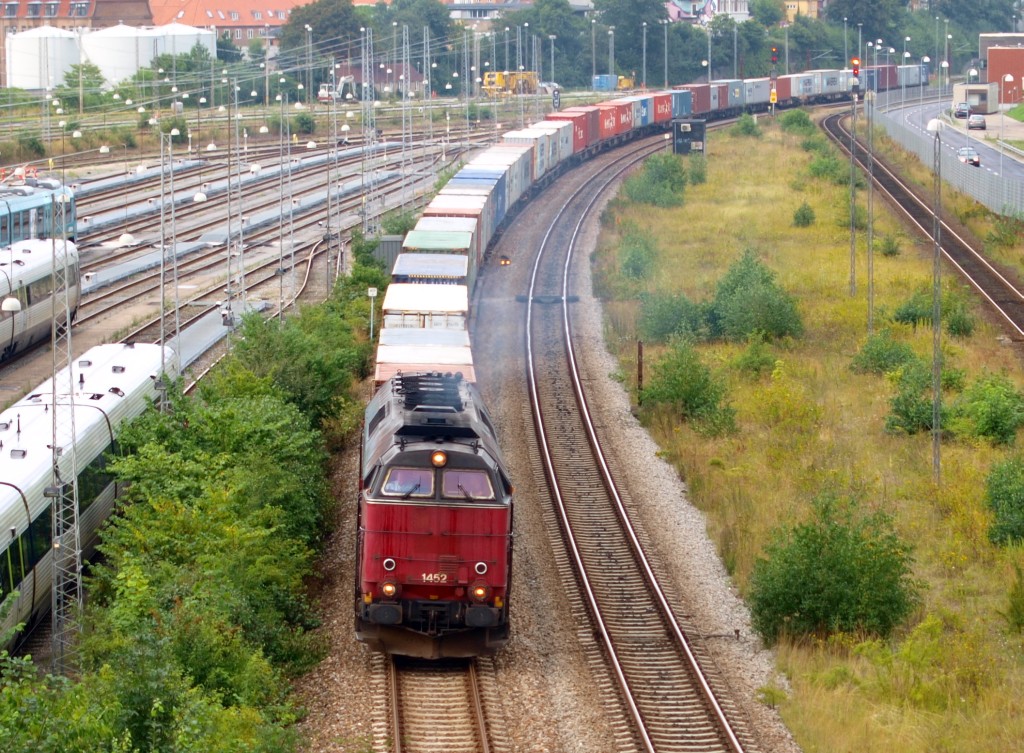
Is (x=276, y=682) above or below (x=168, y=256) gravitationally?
below

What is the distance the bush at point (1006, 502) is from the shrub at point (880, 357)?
1044 centimetres

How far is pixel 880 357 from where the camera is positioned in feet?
116

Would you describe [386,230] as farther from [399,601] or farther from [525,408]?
[399,601]

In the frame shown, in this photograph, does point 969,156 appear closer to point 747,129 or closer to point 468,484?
point 747,129

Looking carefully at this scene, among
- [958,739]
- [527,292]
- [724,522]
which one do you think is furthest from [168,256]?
[958,739]

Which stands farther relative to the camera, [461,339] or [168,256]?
[168,256]

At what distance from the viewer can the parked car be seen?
225 ft

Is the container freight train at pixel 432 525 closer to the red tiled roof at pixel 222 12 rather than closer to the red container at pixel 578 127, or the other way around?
the red container at pixel 578 127

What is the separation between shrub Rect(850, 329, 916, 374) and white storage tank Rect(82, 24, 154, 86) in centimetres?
9077

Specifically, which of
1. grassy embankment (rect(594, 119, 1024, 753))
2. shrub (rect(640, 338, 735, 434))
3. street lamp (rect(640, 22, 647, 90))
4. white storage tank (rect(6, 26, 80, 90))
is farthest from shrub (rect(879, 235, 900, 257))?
white storage tank (rect(6, 26, 80, 90))

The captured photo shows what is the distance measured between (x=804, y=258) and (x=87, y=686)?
41.6 m

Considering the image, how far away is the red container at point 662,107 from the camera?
319ft

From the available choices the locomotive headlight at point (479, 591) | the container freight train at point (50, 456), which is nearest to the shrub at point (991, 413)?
the locomotive headlight at point (479, 591)

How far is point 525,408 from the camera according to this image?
3172 centimetres
